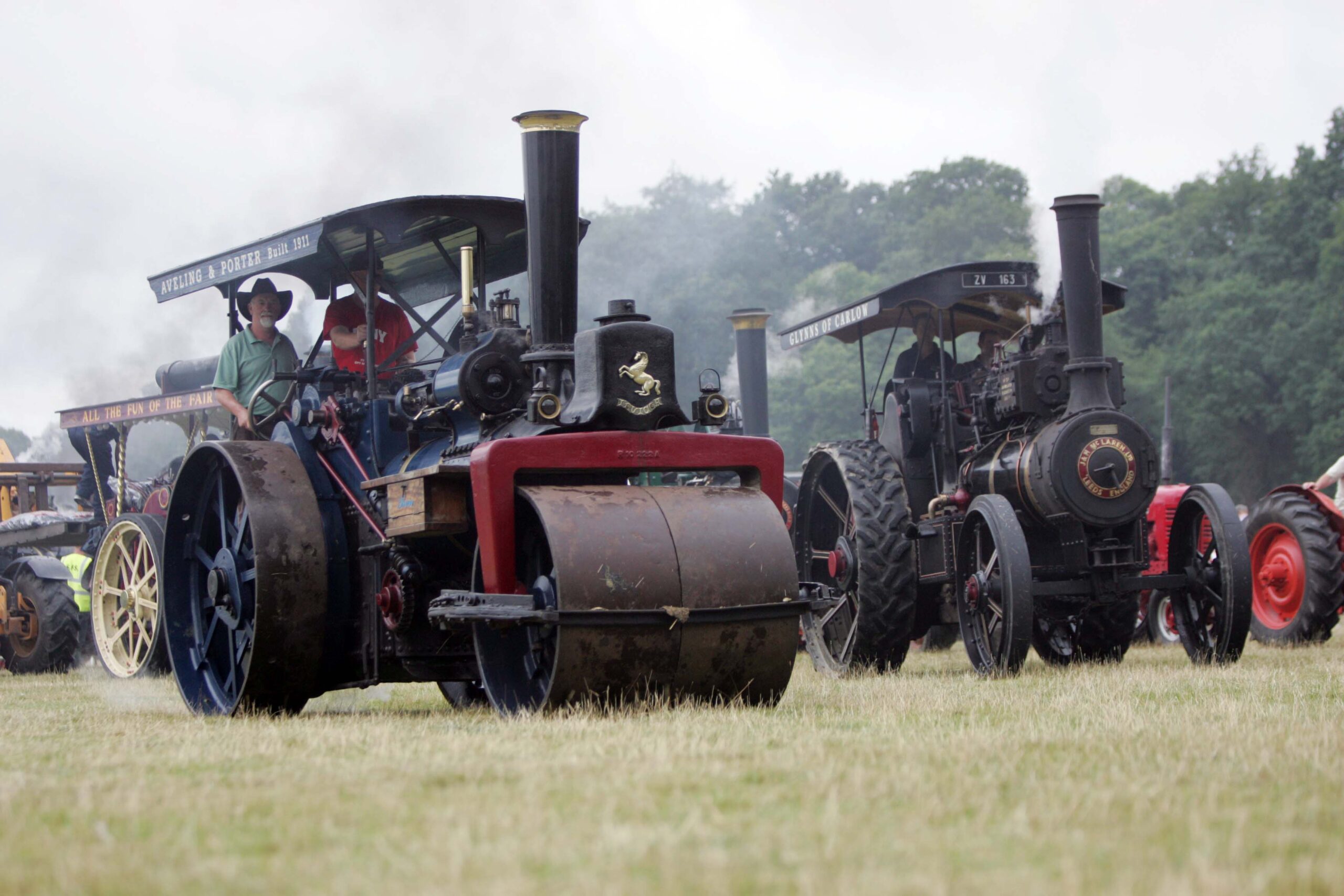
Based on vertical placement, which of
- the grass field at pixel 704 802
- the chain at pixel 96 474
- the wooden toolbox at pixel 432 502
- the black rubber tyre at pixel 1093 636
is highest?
the chain at pixel 96 474

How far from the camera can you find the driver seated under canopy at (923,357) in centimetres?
969

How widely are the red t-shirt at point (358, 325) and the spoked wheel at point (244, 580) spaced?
698mm

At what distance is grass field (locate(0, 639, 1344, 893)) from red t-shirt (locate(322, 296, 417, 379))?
1.86 m

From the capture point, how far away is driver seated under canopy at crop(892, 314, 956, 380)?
31.8 feet

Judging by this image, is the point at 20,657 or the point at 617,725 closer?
the point at 617,725

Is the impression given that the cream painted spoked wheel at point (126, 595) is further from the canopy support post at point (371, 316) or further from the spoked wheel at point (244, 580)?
the canopy support post at point (371, 316)

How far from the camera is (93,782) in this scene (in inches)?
154

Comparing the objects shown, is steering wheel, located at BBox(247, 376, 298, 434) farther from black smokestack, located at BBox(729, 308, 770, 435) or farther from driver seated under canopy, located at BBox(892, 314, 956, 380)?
black smokestack, located at BBox(729, 308, 770, 435)

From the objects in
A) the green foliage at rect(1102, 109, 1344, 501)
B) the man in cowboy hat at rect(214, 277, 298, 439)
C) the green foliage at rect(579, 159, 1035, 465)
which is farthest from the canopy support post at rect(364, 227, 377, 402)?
the green foliage at rect(1102, 109, 1344, 501)

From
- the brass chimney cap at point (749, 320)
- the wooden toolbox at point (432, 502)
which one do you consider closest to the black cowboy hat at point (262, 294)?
the wooden toolbox at point (432, 502)

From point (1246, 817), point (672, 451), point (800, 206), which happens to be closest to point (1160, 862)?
point (1246, 817)

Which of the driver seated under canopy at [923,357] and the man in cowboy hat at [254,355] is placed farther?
the driver seated under canopy at [923,357]

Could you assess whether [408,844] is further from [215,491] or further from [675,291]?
[675,291]

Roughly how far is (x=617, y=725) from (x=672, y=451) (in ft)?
3.81
